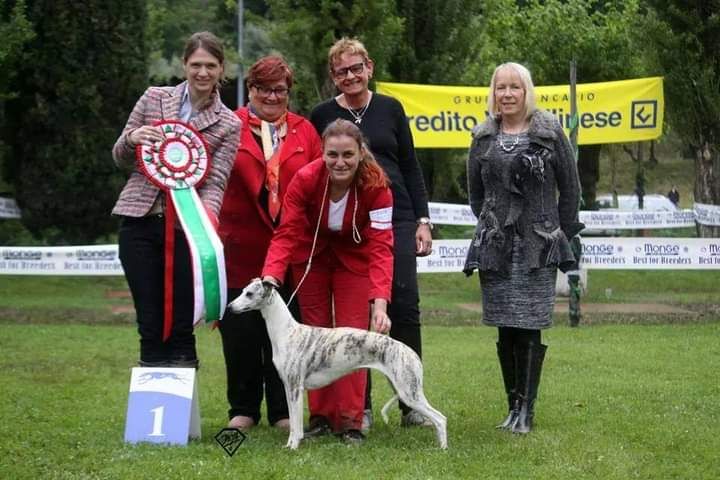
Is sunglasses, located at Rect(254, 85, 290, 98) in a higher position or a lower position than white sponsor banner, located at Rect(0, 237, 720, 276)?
higher

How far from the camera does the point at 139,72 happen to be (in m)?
17.1

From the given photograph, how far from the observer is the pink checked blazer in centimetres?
601

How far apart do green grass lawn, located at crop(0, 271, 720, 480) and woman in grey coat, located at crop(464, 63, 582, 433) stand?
58 centimetres

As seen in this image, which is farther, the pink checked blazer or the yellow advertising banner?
the yellow advertising banner

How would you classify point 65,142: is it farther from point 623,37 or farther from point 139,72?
point 623,37

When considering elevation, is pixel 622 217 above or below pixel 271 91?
below

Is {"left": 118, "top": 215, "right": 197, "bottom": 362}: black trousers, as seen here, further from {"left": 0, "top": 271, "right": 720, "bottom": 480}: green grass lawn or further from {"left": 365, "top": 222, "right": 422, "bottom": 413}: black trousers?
{"left": 365, "top": 222, "right": 422, "bottom": 413}: black trousers

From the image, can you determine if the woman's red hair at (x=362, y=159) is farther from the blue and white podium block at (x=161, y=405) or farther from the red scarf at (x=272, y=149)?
the blue and white podium block at (x=161, y=405)

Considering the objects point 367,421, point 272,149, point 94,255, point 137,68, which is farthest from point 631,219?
point 272,149

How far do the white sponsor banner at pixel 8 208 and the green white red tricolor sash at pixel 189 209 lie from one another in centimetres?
1188

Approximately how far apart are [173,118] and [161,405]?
149 centimetres

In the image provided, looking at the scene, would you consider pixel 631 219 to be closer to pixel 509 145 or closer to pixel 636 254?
pixel 636 254

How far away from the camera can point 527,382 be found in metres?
6.43

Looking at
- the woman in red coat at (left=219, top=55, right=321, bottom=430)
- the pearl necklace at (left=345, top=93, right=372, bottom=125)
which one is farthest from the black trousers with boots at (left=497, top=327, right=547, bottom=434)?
the pearl necklace at (left=345, top=93, right=372, bottom=125)
